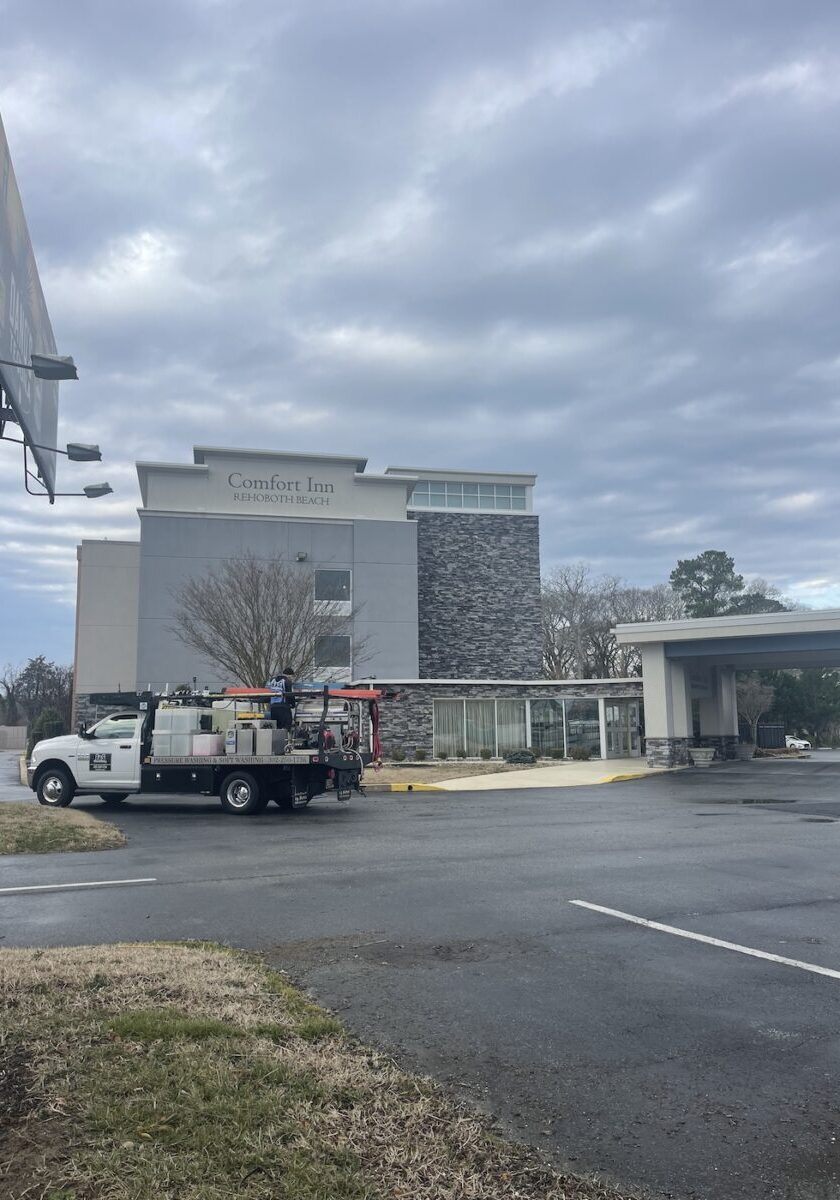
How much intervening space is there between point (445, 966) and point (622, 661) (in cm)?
5889

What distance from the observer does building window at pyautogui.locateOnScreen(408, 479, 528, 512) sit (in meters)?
49.5

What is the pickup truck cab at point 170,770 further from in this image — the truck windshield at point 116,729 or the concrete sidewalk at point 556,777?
the concrete sidewalk at point 556,777

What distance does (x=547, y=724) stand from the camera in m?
36.7

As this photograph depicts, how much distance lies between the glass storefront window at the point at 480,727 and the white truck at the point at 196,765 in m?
17.5

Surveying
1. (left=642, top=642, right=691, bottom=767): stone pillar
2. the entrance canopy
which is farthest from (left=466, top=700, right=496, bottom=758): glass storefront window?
(left=642, top=642, right=691, bottom=767): stone pillar

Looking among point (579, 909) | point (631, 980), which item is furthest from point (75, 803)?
point (631, 980)

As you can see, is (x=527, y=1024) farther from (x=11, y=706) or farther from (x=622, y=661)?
(x=11, y=706)

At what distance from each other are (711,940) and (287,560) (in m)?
35.0

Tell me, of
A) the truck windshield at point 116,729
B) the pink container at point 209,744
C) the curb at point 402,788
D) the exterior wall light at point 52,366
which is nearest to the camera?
the exterior wall light at point 52,366

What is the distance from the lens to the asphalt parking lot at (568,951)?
411cm

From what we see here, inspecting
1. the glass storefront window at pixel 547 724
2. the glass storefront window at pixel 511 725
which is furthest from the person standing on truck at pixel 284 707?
the glass storefront window at pixel 547 724

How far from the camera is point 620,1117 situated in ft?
13.6

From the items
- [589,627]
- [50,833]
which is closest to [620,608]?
[589,627]

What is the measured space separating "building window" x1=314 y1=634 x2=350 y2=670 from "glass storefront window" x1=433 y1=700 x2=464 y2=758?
443 cm
